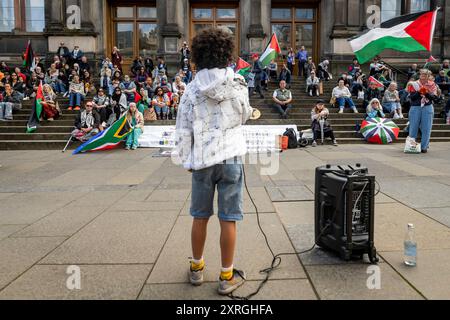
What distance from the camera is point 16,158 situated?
11773 millimetres

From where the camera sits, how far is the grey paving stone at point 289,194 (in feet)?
20.4

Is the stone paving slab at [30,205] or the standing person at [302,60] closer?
the stone paving slab at [30,205]

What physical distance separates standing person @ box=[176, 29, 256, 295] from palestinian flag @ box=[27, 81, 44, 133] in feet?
44.0

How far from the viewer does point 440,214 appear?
5.19 metres

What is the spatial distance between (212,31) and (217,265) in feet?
6.58

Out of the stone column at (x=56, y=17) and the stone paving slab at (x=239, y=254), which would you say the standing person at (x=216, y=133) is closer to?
the stone paving slab at (x=239, y=254)

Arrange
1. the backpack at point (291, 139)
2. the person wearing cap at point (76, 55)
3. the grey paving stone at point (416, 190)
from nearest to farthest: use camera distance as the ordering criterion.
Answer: the grey paving stone at point (416, 190)
the backpack at point (291, 139)
the person wearing cap at point (76, 55)

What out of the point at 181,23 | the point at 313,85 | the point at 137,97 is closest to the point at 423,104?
the point at 313,85

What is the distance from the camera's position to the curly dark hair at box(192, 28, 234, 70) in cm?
313

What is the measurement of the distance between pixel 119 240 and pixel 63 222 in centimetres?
119

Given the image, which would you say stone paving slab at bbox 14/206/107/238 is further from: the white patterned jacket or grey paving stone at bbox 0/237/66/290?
the white patterned jacket

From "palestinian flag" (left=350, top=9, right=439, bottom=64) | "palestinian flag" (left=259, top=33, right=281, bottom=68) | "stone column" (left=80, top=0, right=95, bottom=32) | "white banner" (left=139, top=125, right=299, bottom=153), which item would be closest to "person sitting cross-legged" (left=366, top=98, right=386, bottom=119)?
"white banner" (left=139, top=125, right=299, bottom=153)

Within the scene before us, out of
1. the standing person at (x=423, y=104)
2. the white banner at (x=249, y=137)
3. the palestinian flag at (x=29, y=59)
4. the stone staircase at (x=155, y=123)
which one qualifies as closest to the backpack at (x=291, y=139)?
the white banner at (x=249, y=137)

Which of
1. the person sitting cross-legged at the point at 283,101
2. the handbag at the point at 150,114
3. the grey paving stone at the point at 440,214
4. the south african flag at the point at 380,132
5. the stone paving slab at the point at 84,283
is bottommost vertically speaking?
the stone paving slab at the point at 84,283
